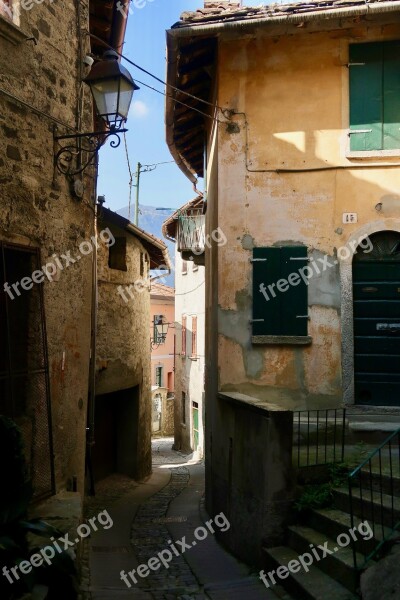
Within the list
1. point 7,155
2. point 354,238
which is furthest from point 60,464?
point 354,238

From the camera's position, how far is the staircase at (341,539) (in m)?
4.68

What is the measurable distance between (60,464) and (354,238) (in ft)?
16.7

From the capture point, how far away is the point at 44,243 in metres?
5.88

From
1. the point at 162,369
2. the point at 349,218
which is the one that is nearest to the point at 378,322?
the point at 349,218

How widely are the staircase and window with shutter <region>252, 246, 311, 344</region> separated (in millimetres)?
2510

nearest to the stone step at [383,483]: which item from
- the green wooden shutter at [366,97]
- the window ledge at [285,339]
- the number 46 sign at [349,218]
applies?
the window ledge at [285,339]

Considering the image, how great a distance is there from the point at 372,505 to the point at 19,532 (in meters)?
3.07

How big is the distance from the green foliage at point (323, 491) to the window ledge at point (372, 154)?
443cm

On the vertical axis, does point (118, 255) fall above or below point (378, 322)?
above

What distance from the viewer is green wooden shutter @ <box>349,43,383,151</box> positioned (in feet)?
26.4

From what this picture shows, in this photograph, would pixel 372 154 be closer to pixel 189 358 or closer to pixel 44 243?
pixel 44 243
